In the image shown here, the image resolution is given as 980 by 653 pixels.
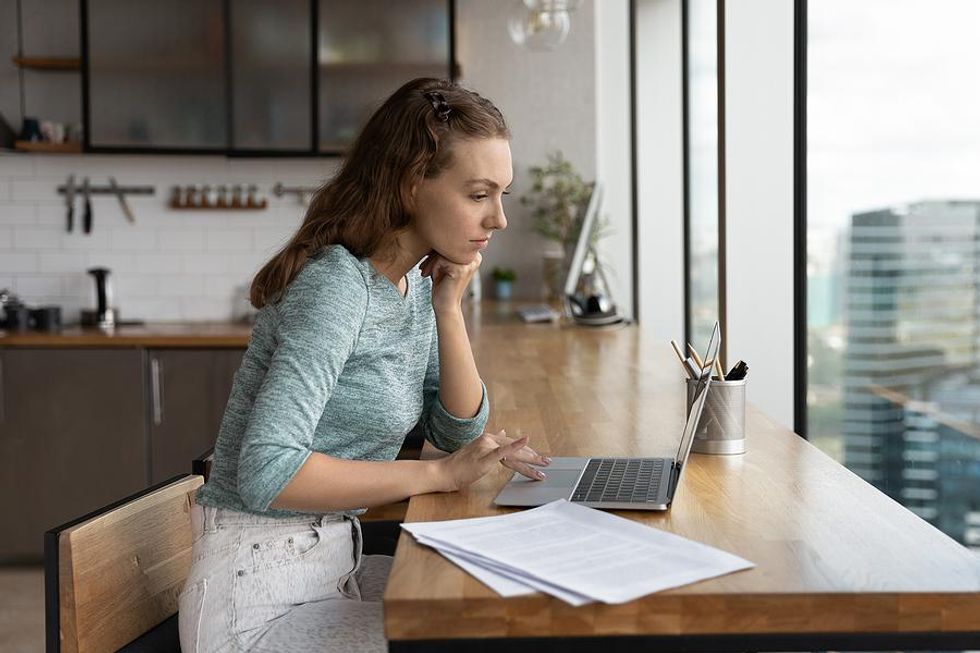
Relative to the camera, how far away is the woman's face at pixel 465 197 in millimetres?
1597

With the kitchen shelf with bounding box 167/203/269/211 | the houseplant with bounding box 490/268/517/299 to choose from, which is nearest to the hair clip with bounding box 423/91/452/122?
the houseplant with bounding box 490/268/517/299

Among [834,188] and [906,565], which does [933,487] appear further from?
[906,565]

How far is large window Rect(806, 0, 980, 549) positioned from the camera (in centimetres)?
248

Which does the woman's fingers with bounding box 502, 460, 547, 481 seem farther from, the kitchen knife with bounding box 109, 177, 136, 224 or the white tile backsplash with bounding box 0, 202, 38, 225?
the white tile backsplash with bounding box 0, 202, 38, 225

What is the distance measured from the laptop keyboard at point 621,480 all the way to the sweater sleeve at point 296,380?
0.37 m

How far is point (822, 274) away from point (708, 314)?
155 cm

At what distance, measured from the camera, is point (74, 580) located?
142cm

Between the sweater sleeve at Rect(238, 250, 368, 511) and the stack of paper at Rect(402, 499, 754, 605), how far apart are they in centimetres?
19

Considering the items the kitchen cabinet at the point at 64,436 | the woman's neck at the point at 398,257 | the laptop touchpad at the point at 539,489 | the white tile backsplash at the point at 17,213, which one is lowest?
the kitchen cabinet at the point at 64,436

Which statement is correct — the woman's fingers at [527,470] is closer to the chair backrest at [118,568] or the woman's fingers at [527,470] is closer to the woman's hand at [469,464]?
the woman's hand at [469,464]

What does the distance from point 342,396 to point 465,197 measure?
13.9 inches

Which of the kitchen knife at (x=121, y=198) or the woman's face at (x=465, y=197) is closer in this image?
the woman's face at (x=465, y=197)

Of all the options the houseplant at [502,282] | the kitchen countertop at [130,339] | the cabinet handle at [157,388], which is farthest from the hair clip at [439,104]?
the houseplant at [502,282]

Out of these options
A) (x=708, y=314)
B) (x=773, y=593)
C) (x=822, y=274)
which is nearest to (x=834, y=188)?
(x=822, y=274)
